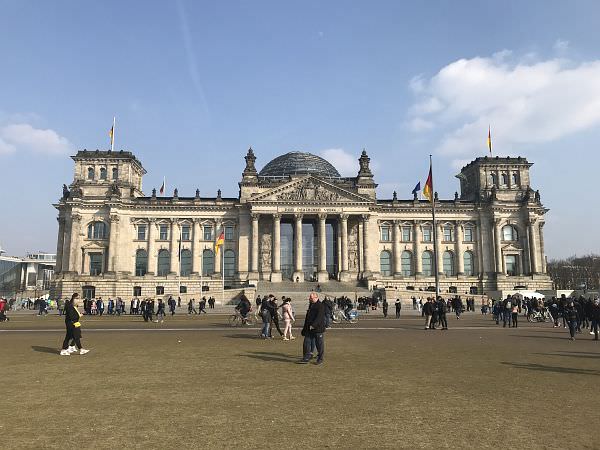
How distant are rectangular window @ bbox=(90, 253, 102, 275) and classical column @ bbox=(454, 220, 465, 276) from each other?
202ft

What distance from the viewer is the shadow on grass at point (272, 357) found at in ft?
49.0

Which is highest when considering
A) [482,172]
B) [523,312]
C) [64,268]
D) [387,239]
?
[482,172]

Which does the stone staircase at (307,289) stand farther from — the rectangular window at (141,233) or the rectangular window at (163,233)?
the rectangular window at (141,233)

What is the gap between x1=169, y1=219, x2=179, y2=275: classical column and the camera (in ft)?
256

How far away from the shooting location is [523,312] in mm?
50719

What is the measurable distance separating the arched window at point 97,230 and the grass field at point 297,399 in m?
63.5

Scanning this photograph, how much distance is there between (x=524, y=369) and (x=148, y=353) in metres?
12.4

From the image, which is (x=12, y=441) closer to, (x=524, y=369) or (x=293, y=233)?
(x=524, y=369)

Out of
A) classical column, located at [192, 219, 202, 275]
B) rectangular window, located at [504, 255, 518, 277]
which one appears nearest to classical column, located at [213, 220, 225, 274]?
classical column, located at [192, 219, 202, 275]

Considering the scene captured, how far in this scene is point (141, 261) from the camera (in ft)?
258

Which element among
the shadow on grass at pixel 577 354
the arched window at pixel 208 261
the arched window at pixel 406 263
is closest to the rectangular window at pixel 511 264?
the arched window at pixel 406 263

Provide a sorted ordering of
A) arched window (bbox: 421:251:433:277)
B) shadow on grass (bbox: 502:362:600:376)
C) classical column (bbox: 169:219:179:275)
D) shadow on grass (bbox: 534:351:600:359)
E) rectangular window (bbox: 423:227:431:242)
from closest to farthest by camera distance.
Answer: shadow on grass (bbox: 502:362:600:376), shadow on grass (bbox: 534:351:600:359), classical column (bbox: 169:219:179:275), arched window (bbox: 421:251:433:277), rectangular window (bbox: 423:227:431:242)

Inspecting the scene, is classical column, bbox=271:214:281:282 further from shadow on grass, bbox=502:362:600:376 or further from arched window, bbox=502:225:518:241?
shadow on grass, bbox=502:362:600:376

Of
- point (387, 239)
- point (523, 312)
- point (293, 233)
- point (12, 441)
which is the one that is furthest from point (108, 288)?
point (12, 441)
